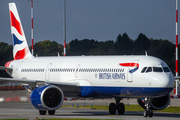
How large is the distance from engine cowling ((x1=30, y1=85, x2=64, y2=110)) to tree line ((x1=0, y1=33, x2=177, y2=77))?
5178cm

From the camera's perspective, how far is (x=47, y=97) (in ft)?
87.2

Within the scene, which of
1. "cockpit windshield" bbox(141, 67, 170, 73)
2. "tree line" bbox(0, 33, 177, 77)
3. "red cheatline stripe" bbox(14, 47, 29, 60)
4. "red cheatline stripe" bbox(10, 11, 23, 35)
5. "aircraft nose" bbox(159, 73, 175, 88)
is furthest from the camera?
"tree line" bbox(0, 33, 177, 77)

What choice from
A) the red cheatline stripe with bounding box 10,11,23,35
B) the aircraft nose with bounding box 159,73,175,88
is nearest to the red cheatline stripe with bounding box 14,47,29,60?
the red cheatline stripe with bounding box 10,11,23,35

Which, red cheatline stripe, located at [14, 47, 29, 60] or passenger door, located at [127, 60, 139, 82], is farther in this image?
red cheatline stripe, located at [14, 47, 29, 60]

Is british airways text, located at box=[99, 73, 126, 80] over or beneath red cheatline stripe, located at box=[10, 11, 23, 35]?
beneath

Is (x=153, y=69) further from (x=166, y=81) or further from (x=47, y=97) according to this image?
(x=47, y=97)

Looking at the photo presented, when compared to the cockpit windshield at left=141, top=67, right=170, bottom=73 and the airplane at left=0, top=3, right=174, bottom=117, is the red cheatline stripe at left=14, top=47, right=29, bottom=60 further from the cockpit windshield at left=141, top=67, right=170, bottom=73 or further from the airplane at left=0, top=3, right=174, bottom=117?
the cockpit windshield at left=141, top=67, right=170, bottom=73

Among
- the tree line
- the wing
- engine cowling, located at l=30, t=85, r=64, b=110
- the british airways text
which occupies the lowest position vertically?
engine cowling, located at l=30, t=85, r=64, b=110

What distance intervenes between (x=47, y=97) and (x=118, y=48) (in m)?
73.4

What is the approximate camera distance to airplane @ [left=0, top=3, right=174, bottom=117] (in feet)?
83.1

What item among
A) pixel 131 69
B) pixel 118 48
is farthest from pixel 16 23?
pixel 118 48

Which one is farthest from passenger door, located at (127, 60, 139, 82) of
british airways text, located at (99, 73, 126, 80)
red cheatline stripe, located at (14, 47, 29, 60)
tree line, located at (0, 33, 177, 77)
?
tree line, located at (0, 33, 177, 77)

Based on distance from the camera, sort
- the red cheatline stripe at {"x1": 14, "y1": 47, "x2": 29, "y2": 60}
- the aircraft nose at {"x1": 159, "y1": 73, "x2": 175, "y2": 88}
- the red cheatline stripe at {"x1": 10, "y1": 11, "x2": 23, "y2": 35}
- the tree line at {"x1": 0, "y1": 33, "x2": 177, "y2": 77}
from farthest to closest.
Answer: the tree line at {"x1": 0, "y1": 33, "x2": 177, "y2": 77} < the red cheatline stripe at {"x1": 10, "y1": 11, "x2": 23, "y2": 35} < the red cheatline stripe at {"x1": 14, "y1": 47, "x2": 29, "y2": 60} < the aircraft nose at {"x1": 159, "y1": 73, "x2": 175, "y2": 88}

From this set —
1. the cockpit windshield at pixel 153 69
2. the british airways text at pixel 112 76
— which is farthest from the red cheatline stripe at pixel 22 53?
the cockpit windshield at pixel 153 69
